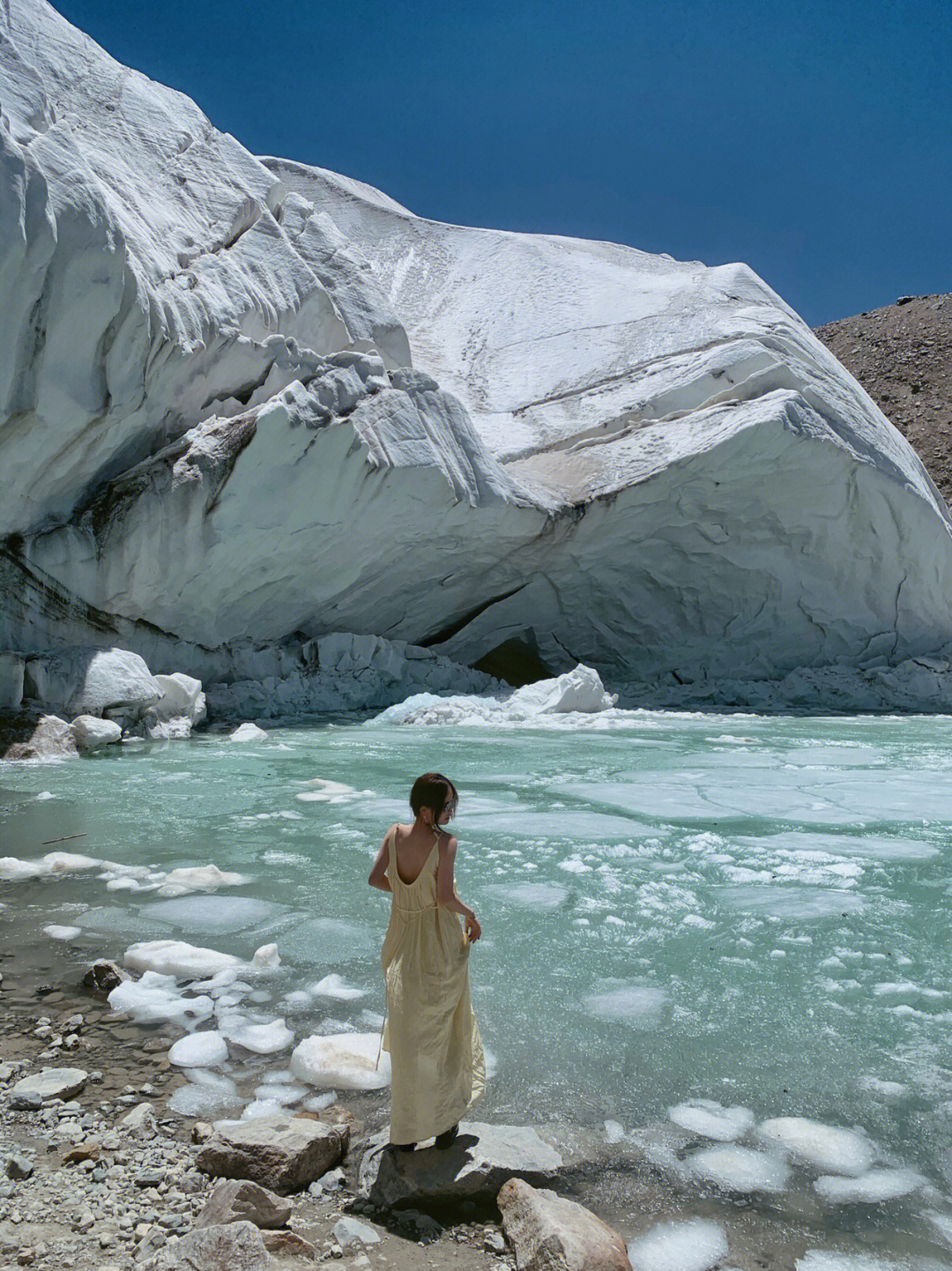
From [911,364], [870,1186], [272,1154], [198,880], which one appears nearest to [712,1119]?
[870,1186]

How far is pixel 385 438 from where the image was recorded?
10.3 metres

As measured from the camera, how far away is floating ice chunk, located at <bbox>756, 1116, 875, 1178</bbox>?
194 centimetres

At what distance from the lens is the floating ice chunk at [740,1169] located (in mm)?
1873

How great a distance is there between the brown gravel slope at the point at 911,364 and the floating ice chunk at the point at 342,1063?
28.3m

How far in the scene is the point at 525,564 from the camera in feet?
41.9

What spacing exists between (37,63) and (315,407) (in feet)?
12.9

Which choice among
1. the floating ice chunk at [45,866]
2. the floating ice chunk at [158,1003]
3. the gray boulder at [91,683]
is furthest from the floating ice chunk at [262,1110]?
the gray boulder at [91,683]

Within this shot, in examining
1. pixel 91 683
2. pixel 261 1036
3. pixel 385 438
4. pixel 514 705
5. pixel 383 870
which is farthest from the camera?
pixel 514 705

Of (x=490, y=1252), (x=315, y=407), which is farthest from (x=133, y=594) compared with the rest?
(x=490, y=1252)

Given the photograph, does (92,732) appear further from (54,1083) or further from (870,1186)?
(870,1186)

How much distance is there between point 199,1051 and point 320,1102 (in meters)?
0.39

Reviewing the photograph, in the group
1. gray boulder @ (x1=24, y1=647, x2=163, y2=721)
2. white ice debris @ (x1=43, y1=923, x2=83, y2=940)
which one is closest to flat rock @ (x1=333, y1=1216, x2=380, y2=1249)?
white ice debris @ (x1=43, y1=923, x2=83, y2=940)

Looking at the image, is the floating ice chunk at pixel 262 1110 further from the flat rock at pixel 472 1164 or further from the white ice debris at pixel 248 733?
the white ice debris at pixel 248 733

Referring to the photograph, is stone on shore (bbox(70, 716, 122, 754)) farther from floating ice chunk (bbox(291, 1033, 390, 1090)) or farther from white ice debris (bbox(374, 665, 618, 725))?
floating ice chunk (bbox(291, 1033, 390, 1090))
